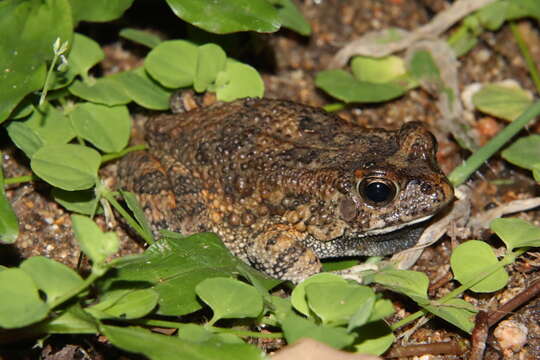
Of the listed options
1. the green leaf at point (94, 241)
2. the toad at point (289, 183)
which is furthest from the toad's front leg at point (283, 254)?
the green leaf at point (94, 241)

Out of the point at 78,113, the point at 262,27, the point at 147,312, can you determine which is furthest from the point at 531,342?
the point at 78,113

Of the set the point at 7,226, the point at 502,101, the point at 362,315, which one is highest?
the point at 502,101

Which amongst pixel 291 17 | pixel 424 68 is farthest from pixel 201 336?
pixel 424 68

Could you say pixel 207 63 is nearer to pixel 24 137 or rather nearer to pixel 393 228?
pixel 24 137

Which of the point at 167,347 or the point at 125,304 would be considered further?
the point at 125,304

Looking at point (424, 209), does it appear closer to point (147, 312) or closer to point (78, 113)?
point (147, 312)

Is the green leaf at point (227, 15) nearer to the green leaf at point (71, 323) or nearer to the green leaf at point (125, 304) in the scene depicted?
the green leaf at point (125, 304)
